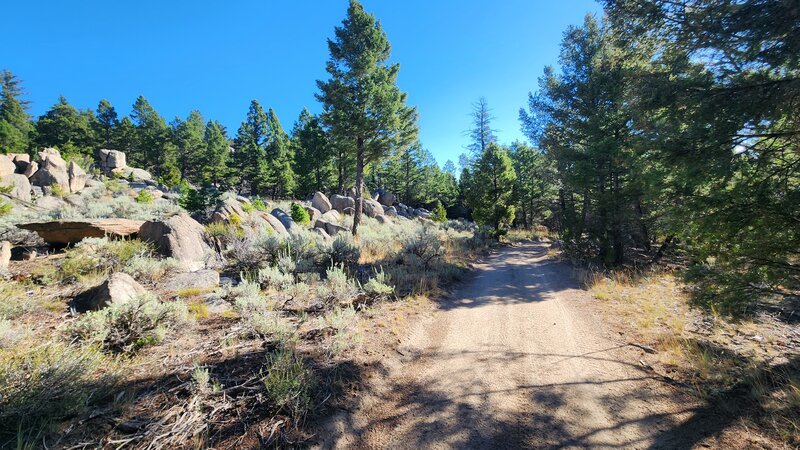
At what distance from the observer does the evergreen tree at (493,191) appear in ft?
71.1

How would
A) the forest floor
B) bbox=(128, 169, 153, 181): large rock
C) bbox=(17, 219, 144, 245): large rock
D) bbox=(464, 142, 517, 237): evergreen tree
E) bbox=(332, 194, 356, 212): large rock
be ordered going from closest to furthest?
the forest floor < bbox=(17, 219, 144, 245): large rock < bbox=(464, 142, 517, 237): evergreen tree < bbox=(332, 194, 356, 212): large rock < bbox=(128, 169, 153, 181): large rock

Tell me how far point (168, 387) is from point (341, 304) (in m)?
3.15

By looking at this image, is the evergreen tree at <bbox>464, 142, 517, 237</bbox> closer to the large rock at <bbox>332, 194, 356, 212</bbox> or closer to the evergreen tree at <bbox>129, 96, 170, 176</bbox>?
the large rock at <bbox>332, 194, 356, 212</bbox>

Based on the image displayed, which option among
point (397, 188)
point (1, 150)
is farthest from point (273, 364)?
point (1, 150)

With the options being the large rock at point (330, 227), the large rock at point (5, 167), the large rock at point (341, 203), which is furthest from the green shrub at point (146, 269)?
the large rock at point (5, 167)

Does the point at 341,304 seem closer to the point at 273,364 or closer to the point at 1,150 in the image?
the point at 273,364

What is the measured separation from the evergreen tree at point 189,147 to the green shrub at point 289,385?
155 ft

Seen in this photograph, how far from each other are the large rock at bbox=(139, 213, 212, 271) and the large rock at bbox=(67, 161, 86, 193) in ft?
67.5

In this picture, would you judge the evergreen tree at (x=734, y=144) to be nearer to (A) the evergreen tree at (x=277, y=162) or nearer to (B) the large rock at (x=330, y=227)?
(B) the large rock at (x=330, y=227)

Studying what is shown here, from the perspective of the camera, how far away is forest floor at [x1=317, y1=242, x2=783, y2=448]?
2857 mm

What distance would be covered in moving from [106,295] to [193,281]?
218cm

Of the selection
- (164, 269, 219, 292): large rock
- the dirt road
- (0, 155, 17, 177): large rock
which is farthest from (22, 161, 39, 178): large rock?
the dirt road

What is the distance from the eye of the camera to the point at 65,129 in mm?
40625

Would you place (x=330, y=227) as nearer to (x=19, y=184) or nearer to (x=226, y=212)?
(x=226, y=212)
